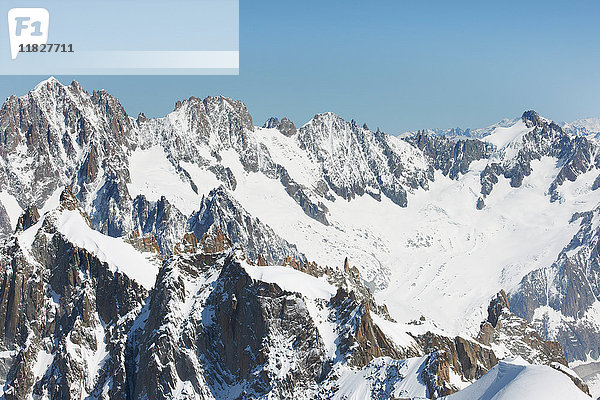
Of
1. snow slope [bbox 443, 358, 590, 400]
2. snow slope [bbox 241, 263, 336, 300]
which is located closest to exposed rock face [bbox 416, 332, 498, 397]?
snow slope [bbox 241, 263, 336, 300]

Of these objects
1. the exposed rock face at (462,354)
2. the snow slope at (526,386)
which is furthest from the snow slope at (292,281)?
the snow slope at (526,386)

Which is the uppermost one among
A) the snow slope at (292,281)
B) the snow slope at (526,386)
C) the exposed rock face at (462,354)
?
the snow slope at (526,386)

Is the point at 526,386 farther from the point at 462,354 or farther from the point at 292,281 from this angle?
the point at 292,281

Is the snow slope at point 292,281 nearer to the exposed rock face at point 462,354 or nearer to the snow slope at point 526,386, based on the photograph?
the exposed rock face at point 462,354

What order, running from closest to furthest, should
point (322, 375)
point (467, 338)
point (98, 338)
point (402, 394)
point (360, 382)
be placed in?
point (402, 394)
point (360, 382)
point (322, 375)
point (467, 338)
point (98, 338)

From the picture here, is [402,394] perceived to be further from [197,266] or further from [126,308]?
[126,308]

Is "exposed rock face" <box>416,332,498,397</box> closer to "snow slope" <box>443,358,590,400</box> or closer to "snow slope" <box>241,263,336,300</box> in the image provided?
"snow slope" <box>241,263,336,300</box>

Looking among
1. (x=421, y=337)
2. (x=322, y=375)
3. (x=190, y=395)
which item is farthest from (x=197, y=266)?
(x=421, y=337)

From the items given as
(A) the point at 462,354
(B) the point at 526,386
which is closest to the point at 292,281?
(A) the point at 462,354
